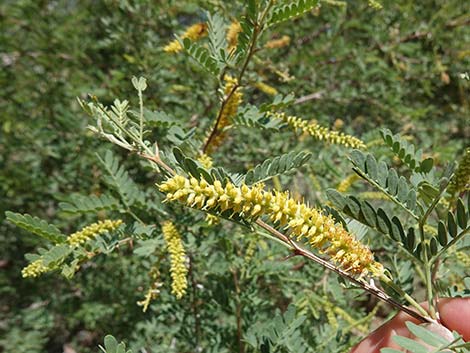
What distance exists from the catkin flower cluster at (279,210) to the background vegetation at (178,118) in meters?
0.90

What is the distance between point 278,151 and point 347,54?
3.17 ft

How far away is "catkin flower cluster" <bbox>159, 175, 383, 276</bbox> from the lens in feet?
2.91

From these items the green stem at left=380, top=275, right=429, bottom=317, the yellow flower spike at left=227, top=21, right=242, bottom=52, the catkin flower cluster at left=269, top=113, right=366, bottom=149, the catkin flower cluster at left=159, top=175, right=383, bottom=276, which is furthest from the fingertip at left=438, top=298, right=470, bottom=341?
the yellow flower spike at left=227, top=21, right=242, bottom=52

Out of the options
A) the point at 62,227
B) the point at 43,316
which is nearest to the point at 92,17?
the point at 62,227

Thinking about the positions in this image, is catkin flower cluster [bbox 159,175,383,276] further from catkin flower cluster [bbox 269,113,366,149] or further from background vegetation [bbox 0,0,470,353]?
background vegetation [bbox 0,0,470,353]

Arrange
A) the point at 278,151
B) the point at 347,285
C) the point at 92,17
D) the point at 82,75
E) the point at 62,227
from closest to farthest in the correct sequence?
the point at 347,285 < the point at 278,151 < the point at 62,227 < the point at 82,75 < the point at 92,17

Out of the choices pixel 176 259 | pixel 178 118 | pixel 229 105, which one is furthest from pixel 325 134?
pixel 178 118

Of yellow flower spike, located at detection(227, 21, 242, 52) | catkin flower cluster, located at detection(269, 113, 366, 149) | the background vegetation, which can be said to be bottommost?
the background vegetation

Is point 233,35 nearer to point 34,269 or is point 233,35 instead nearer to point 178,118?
point 178,118

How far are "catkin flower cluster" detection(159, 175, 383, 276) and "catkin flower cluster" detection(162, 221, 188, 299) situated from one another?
0.41 m

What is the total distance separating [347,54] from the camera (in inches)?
124

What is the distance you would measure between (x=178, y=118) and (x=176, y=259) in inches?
37.4

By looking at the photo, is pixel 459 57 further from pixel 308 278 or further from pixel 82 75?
pixel 82 75

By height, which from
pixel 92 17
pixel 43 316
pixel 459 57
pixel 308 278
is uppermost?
pixel 459 57
